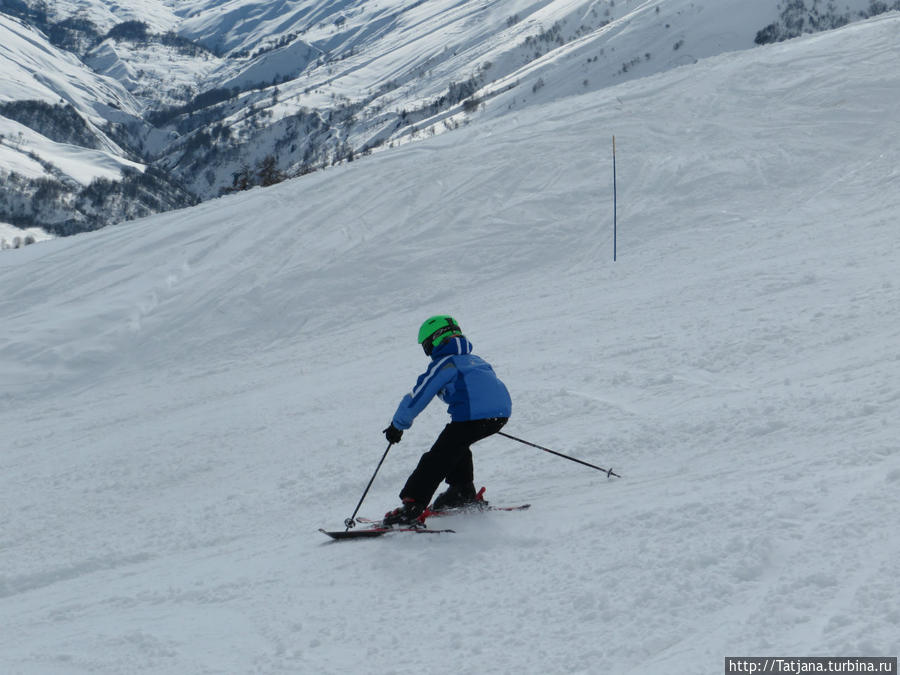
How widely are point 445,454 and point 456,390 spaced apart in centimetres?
47

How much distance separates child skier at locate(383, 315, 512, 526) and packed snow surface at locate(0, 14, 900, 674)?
41cm

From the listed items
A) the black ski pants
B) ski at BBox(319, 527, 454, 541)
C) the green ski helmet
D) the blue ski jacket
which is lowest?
ski at BBox(319, 527, 454, 541)

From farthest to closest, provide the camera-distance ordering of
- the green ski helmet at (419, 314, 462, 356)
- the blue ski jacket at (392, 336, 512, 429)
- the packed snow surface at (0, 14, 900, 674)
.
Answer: the green ski helmet at (419, 314, 462, 356) → the blue ski jacket at (392, 336, 512, 429) → the packed snow surface at (0, 14, 900, 674)

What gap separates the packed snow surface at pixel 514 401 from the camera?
4.09 meters

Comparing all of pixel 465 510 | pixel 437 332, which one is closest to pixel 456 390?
pixel 437 332

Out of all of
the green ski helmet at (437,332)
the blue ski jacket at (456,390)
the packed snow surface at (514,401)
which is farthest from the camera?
the green ski helmet at (437,332)

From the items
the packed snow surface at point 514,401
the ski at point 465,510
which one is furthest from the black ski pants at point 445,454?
the packed snow surface at point 514,401

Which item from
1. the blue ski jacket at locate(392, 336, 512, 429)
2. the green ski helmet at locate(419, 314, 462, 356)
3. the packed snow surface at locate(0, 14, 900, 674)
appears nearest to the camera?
the packed snow surface at locate(0, 14, 900, 674)

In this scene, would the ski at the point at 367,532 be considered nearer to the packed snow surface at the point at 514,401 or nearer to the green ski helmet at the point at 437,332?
the packed snow surface at the point at 514,401

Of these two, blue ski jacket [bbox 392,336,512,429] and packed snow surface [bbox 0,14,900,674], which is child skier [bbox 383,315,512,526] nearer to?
blue ski jacket [bbox 392,336,512,429]

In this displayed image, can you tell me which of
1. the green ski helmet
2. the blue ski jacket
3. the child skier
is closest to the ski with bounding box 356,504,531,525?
the child skier

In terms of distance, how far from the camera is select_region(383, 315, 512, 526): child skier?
18.1 feet

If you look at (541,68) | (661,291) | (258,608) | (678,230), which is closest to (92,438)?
(258,608)

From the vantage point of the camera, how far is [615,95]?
22000 mm
